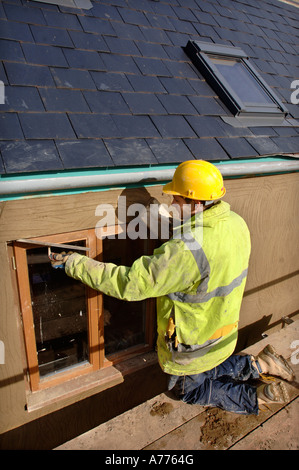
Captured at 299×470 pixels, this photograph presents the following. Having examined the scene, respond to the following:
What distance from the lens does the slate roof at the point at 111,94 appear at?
2.43 m

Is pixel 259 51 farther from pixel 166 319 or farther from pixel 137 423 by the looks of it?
pixel 137 423

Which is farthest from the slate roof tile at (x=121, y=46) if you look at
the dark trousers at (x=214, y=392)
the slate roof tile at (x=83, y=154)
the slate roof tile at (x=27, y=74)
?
the dark trousers at (x=214, y=392)

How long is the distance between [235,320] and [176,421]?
1030mm

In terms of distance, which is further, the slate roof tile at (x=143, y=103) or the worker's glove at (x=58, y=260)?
the slate roof tile at (x=143, y=103)

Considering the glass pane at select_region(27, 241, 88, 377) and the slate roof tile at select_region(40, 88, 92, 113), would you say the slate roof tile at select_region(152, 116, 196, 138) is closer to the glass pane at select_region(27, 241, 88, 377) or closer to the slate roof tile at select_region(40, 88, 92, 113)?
the slate roof tile at select_region(40, 88, 92, 113)

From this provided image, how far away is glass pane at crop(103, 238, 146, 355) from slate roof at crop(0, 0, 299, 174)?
100cm

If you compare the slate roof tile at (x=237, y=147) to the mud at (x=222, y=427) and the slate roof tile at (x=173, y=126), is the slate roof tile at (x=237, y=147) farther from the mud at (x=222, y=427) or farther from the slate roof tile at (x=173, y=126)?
the mud at (x=222, y=427)

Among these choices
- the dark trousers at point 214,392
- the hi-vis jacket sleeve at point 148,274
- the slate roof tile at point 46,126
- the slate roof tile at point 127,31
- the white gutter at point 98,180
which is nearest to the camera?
the white gutter at point 98,180

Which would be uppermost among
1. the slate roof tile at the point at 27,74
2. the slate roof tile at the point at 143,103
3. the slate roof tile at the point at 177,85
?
the slate roof tile at the point at 27,74

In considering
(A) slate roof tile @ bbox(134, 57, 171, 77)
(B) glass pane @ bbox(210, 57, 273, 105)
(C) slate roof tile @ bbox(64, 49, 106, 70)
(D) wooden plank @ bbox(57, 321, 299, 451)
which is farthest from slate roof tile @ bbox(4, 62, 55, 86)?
(D) wooden plank @ bbox(57, 321, 299, 451)

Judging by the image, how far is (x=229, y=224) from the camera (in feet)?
8.23

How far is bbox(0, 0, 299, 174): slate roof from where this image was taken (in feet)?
7.97

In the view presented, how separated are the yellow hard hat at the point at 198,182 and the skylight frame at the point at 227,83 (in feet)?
5.24

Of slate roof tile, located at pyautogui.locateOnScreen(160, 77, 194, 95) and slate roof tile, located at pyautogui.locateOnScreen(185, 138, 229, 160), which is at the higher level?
slate roof tile, located at pyautogui.locateOnScreen(160, 77, 194, 95)
